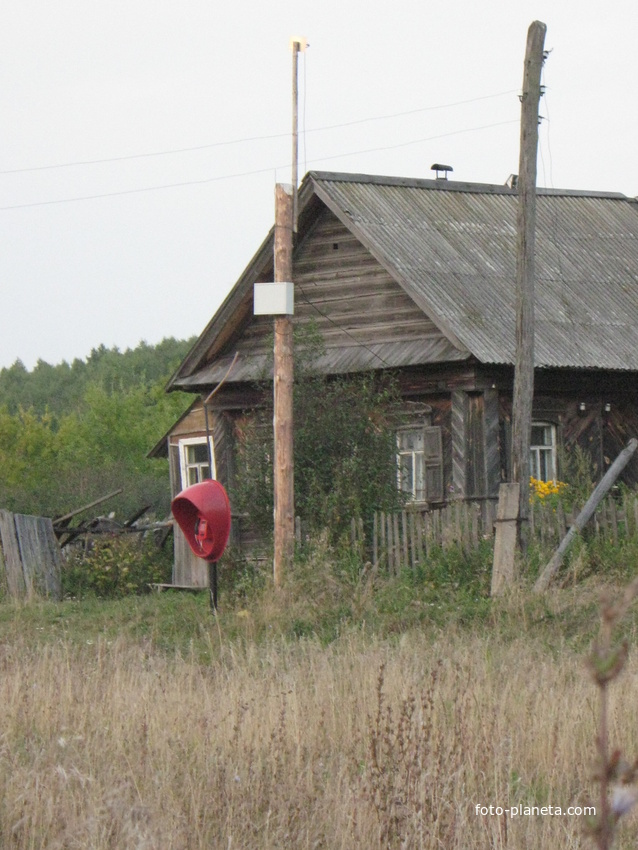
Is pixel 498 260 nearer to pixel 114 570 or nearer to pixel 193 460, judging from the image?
pixel 193 460

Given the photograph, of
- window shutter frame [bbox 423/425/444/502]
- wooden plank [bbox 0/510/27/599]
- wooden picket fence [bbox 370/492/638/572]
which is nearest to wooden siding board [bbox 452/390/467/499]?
window shutter frame [bbox 423/425/444/502]

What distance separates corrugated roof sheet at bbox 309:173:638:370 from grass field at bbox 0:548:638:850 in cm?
832

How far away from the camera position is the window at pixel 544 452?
1859 centimetres

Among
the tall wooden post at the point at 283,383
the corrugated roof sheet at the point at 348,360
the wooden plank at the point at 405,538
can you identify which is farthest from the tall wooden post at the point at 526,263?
the tall wooden post at the point at 283,383

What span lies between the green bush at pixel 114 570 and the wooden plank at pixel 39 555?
0.25m

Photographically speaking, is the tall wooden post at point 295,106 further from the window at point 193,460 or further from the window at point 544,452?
the window at point 193,460

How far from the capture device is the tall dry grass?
4809 mm

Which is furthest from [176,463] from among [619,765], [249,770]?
[619,765]

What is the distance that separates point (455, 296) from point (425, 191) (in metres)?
3.83

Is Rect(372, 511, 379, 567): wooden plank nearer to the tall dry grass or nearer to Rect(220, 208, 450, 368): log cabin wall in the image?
Rect(220, 208, 450, 368): log cabin wall

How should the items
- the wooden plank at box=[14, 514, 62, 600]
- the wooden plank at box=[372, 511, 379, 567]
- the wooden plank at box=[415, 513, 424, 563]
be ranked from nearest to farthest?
the wooden plank at box=[415, 513, 424, 563]
the wooden plank at box=[372, 511, 379, 567]
the wooden plank at box=[14, 514, 62, 600]

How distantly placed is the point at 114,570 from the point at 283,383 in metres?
4.47

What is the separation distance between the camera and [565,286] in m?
20.0

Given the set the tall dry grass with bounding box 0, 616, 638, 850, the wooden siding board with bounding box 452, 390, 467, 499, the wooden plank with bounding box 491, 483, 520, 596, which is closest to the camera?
the tall dry grass with bounding box 0, 616, 638, 850
